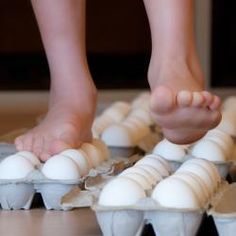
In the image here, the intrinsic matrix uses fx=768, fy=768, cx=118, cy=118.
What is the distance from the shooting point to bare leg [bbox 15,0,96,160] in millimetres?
1124

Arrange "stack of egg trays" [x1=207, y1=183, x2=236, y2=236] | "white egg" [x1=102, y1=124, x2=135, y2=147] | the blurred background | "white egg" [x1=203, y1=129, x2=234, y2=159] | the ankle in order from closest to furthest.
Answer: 1. "stack of egg trays" [x1=207, y1=183, x2=236, y2=236]
2. the ankle
3. "white egg" [x1=203, y1=129, x2=234, y2=159]
4. "white egg" [x1=102, y1=124, x2=135, y2=147]
5. the blurred background

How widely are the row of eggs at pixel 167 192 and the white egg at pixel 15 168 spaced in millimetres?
176

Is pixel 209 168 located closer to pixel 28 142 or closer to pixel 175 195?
pixel 175 195

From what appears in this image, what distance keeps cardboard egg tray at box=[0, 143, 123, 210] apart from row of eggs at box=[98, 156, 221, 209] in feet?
0.44

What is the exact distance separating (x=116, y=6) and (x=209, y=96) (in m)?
1.81

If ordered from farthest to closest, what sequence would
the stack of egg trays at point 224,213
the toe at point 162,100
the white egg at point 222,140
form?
1. the white egg at point 222,140
2. the toe at point 162,100
3. the stack of egg trays at point 224,213

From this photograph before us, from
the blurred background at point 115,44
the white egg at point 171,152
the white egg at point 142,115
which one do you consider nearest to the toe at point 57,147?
the white egg at point 171,152

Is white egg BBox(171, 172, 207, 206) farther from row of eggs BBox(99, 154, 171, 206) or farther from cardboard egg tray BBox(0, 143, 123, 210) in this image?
cardboard egg tray BBox(0, 143, 123, 210)

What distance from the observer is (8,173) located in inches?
37.5

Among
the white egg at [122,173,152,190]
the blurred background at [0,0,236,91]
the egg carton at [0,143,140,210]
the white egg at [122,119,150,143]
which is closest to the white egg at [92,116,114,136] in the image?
the white egg at [122,119,150,143]

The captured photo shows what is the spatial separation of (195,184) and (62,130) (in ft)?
1.10

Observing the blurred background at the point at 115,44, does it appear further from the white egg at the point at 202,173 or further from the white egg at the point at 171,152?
the white egg at the point at 202,173

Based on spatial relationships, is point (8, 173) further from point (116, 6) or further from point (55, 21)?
point (116, 6)

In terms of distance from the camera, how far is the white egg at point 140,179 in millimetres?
816
